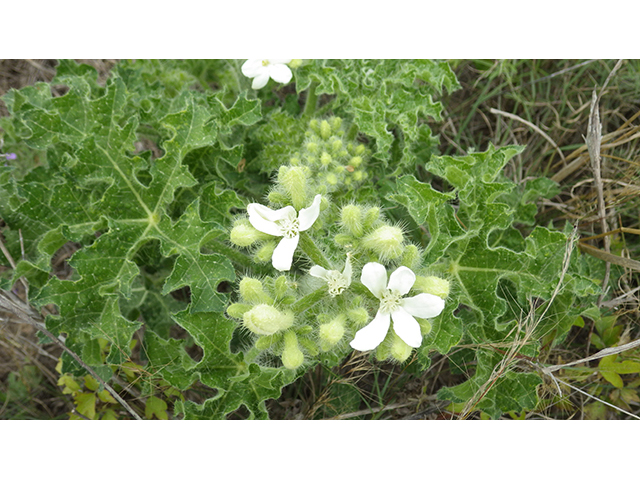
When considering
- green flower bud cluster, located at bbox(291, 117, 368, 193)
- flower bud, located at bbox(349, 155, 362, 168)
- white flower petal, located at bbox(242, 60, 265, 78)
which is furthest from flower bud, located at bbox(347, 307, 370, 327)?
white flower petal, located at bbox(242, 60, 265, 78)

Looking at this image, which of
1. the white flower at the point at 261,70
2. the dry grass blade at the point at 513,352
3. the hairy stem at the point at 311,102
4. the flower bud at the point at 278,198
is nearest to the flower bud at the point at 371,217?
the flower bud at the point at 278,198

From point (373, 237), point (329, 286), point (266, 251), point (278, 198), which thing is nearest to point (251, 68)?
point (278, 198)

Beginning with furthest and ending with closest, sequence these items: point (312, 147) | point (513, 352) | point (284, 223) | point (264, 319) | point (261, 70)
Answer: point (261, 70)
point (312, 147)
point (513, 352)
point (284, 223)
point (264, 319)

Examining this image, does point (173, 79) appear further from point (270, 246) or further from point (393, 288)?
point (393, 288)

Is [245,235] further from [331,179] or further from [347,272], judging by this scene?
[331,179]

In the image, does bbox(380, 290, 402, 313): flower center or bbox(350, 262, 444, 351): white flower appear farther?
bbox(380, 290, 402, 313): flower center

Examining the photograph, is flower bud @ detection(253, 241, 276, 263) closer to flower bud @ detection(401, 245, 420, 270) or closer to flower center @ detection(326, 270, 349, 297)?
flower center @ detection(326, 270, 349, 297)

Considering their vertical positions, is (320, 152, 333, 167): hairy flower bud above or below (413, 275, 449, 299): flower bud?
above
